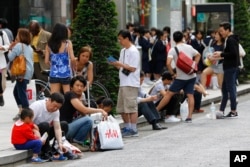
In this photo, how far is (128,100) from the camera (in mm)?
16531

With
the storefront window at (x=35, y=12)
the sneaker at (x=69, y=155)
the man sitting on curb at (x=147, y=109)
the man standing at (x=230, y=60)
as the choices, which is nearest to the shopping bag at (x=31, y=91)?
the man sitting on curb at (x=147, y=109)

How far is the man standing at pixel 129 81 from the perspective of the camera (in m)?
16.5

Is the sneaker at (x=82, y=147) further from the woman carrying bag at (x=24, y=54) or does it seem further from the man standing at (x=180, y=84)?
the man standing at (x=180, y=84)

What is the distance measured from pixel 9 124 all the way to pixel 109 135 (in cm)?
347

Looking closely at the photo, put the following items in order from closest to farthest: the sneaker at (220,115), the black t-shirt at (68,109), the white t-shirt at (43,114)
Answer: the white t-shirt at (43,114) → the black t-shirt at (68,109) → the sneaker at (220,115)

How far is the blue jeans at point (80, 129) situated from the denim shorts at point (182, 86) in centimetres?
434

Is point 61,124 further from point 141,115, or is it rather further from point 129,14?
point 129,14

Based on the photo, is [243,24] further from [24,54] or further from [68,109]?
[68,109]

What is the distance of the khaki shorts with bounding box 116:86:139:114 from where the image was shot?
16531 mm

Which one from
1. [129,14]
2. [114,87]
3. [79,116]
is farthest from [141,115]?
[129,14]

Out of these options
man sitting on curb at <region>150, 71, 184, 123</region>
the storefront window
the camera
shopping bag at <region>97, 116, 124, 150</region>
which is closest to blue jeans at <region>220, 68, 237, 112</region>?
man sitting on curb at <region>150, 71, 184, 123</region>

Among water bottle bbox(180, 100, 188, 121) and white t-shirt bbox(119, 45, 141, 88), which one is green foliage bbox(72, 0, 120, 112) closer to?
water bottle bbox(180, 100, 188, 121)

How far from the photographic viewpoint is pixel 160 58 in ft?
97.2

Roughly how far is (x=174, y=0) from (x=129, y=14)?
1629 centimetres
